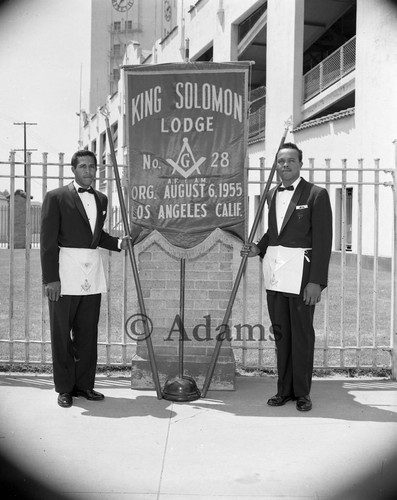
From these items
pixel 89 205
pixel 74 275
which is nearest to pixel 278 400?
pixel 74 275

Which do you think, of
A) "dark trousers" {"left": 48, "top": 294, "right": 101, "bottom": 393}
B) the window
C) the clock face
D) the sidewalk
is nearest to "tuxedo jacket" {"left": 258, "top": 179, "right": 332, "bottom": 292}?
the sidewalk

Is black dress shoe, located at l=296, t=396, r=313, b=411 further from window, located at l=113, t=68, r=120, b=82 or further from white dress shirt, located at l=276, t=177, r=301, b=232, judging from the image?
window, located at l=113, t=68, r=120, b=82

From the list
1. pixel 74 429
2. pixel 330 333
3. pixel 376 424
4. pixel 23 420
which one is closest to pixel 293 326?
pixel 376 424

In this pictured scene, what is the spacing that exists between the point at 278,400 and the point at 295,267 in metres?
1.14

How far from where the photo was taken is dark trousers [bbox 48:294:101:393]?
488cm

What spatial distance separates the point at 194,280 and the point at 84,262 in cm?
110

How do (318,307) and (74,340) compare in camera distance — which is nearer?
(74,340)

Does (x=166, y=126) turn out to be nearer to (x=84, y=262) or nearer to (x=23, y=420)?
(x=84, y=262)

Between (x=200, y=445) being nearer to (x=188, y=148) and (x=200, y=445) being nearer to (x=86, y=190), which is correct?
(x=86, y=190)

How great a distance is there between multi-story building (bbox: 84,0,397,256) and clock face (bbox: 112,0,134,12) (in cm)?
741

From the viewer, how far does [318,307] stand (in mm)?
10422

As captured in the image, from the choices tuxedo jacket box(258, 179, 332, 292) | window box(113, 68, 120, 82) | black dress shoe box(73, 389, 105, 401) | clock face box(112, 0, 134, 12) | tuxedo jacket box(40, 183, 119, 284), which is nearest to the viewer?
tuxedo jacket box(258, 179, 332, 292)

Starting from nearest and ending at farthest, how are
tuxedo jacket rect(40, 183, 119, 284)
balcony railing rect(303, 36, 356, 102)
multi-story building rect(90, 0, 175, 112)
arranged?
tuxedo jacket rect(40, 183, 119, 284)
balcony railing rect(303, 36, 356, 102)
multi-story building rect(90, 0, 175, 112)

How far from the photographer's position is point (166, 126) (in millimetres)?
5301
